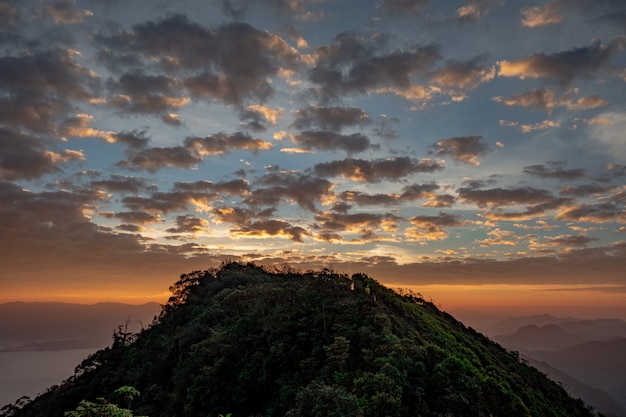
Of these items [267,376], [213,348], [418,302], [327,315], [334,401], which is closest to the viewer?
[334,401]

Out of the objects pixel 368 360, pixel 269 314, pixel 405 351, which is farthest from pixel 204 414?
pixel 405 351

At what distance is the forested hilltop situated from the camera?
2258 centimetres

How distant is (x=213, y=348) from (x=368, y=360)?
2093cm

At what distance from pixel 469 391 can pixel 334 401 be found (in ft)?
31.7

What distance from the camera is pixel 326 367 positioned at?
28.3 metres

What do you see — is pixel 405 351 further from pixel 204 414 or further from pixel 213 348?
pixel 213 348

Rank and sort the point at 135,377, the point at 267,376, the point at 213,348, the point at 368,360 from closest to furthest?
1. the point at 368,360
2. the point at 267,376
3. the point at 213,348
4. the point at 135,377

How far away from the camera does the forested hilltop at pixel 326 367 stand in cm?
2258

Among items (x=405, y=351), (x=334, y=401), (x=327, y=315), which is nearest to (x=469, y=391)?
(x=405, y=351)

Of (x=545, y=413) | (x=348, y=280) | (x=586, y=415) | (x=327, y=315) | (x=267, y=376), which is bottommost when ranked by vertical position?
(x=586, y=415)

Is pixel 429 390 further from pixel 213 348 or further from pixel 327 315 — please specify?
pixel 213 348

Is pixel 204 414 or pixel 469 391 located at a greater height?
pixel 469 391

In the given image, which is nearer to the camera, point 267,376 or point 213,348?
point 267,376

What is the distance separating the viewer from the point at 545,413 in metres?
36.9
